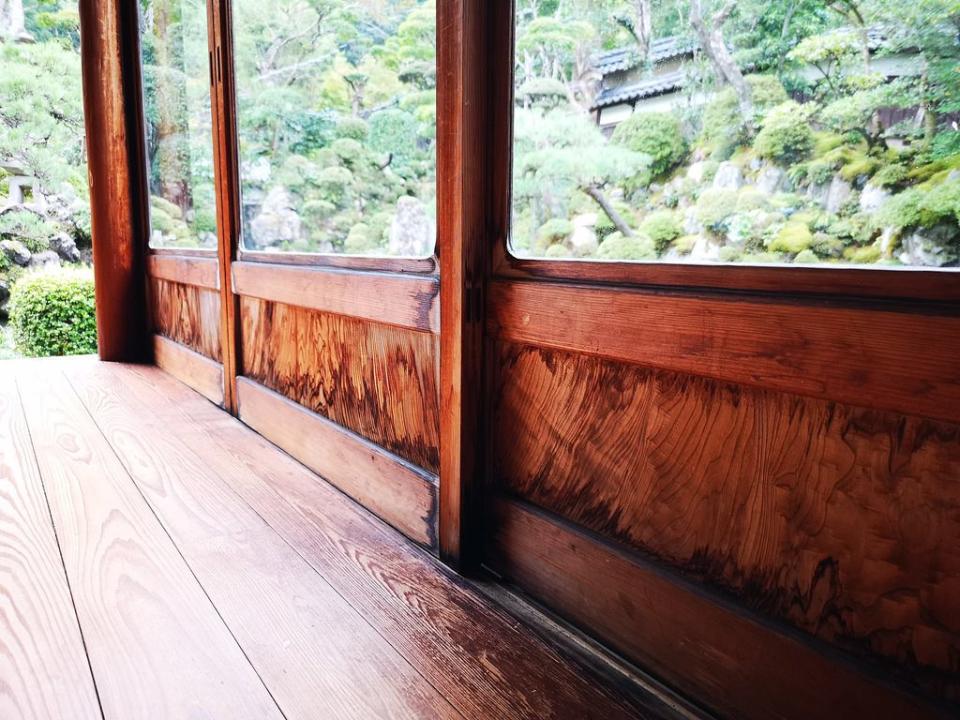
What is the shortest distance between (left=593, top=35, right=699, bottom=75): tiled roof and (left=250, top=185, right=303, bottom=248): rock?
1549mm

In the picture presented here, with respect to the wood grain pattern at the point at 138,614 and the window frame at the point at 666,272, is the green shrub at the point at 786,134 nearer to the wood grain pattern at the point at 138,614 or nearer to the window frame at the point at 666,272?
the window frame at the point at 666,272

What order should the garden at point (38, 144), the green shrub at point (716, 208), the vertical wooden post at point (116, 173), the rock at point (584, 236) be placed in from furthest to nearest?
1. the garden at point (38, 144)
2. the vertical wooden post at point (116, 173)
3. the rock at point (584, 236)
4. the green shrub at point (716, 208)

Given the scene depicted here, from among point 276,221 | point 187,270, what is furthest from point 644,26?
point 187,270

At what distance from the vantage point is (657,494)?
46.3 inches

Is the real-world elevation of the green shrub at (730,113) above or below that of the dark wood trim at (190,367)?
above

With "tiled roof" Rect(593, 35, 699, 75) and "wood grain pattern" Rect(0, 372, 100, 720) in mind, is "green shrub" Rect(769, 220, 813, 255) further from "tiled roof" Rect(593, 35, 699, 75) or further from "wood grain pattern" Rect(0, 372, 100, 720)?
"wood grain pattern" Rect(0, 372, 100, 720)

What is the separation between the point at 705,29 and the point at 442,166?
2.07 feet

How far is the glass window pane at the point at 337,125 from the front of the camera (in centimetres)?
180

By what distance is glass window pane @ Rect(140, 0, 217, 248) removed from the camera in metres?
3.24

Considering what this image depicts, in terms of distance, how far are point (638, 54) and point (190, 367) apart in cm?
306

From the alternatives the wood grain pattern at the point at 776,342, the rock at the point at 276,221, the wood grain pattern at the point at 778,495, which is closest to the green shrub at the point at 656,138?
the wood grain pattern at the point at 776,342

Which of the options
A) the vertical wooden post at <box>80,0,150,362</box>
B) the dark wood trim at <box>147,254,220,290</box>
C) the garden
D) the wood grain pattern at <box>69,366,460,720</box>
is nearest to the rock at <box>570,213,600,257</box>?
the wood grain pattern at <box>69,366,460,720</box>

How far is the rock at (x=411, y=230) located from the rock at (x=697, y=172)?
2.40ft

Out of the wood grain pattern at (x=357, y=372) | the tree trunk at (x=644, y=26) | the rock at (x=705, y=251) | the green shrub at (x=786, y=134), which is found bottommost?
the wood grain pattern at (x=357, y=372)
